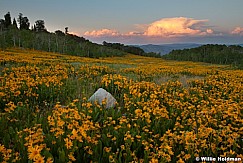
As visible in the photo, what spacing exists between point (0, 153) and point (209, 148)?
345 cm

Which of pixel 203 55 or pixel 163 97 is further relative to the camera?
pixel 203 55

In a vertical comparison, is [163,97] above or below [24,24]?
below

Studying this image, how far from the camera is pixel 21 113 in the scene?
6.02m

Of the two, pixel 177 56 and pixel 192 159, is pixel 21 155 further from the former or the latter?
pixel 177 56

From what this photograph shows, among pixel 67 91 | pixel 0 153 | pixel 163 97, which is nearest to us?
pixel 0 153

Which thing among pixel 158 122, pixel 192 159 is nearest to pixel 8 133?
pixel 158 122

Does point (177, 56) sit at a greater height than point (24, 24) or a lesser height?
lesser

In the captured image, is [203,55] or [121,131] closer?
[121,131]

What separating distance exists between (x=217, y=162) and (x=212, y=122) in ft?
4.55

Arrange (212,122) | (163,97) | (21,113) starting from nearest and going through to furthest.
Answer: (212,122)
(21,113)
(163,97)

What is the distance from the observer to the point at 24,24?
108312 mm

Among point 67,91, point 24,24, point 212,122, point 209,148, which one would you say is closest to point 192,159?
point 209,148

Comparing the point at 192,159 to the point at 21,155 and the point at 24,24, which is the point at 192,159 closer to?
the point at 21,155

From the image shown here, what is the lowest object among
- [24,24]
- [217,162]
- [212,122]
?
[217,162]
